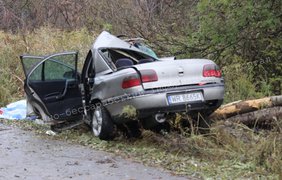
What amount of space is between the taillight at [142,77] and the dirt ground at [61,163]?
3.46ft

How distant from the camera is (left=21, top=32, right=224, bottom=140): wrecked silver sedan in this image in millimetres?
7004

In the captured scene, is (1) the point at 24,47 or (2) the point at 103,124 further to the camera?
(1) the point at 24,47

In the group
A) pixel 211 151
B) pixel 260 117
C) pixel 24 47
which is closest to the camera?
pixel 211 151

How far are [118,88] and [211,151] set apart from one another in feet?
5.33

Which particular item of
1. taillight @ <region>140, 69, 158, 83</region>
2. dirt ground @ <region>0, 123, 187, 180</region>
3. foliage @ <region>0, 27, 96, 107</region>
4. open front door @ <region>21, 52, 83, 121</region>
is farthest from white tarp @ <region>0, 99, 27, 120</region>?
taillight @ <region>140, 69, 158, 83</region>

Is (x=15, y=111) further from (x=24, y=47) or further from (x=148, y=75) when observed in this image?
(x=148, y=75)

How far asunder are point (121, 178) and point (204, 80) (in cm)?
226

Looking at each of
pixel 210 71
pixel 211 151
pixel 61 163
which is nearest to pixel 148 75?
pixel 210 71

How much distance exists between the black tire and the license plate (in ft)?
3.68

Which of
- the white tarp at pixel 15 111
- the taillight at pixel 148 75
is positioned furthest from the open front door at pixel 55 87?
the taillight at pixel 148 75

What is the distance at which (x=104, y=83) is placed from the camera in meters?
7.59

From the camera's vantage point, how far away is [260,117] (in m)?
8.35

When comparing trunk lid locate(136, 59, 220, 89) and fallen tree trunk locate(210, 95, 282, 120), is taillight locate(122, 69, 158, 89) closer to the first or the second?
trunk lid locate(136, 59, 220, 89)

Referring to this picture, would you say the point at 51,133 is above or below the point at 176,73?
below
